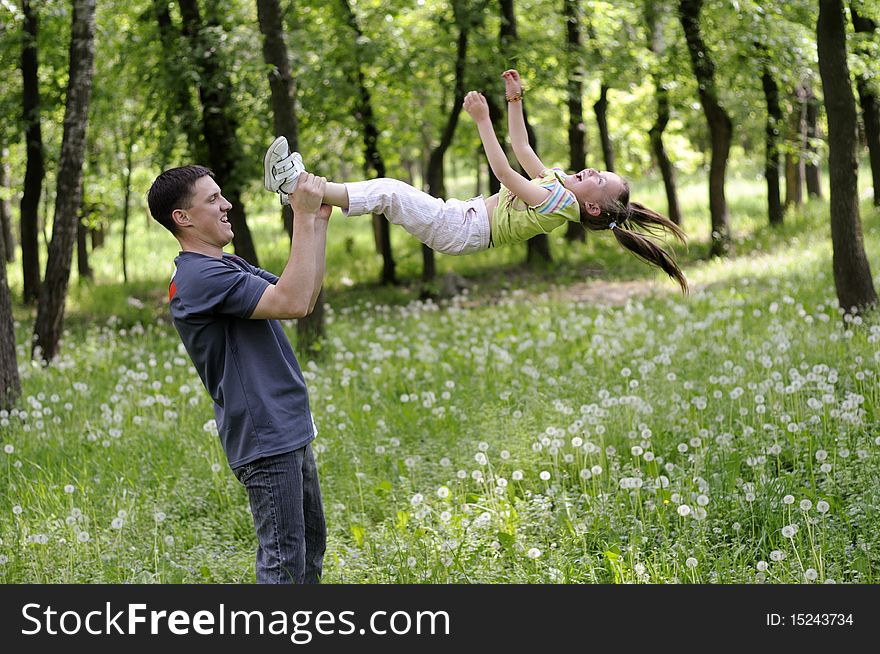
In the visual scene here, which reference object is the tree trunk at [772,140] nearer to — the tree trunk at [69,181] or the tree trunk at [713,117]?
the tree trunk at [713,117]

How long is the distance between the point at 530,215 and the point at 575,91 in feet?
45.4

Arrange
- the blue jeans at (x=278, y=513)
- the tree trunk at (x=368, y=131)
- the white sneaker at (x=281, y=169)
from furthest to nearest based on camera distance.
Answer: the tree trunk at (x=368, y=131)
the white sneaker at (x=281, y=169)
the blue jeans at (x=278, y=513)

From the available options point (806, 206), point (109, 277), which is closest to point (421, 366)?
point (806, 206)

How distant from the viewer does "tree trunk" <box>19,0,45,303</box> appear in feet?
60.0

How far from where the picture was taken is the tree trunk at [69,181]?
11734 mm

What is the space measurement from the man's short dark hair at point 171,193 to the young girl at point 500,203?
386mm

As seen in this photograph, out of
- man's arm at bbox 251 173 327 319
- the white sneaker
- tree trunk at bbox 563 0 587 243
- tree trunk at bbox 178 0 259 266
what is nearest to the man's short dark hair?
the white sneaker

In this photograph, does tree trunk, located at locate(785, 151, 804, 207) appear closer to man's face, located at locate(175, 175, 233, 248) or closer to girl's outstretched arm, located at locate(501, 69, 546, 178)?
girl's outstretched arm, located at locate(501, 69, 546, 178)

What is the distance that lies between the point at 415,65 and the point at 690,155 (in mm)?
14900

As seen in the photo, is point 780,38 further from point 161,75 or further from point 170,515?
point 170,515

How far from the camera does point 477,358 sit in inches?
391

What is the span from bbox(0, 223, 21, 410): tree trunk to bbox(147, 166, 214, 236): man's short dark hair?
213 inches

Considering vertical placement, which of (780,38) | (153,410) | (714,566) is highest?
(780,38)

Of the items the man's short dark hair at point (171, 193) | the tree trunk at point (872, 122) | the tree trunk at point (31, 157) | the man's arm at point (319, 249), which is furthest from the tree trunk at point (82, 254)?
the man's arm at point (319, 249)
